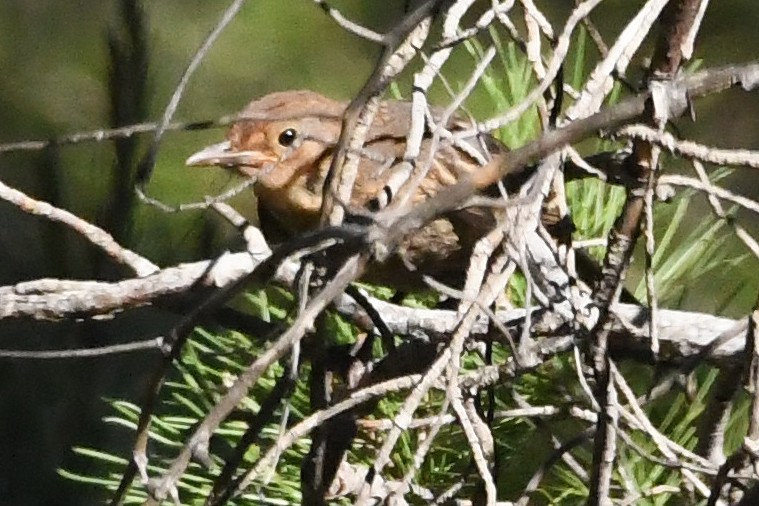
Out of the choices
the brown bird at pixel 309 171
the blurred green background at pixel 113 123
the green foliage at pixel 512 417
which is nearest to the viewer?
the green foliage at pixel 512 417

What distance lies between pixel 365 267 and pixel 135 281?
0.33 metres

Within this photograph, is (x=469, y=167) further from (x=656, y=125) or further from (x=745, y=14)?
(x=745, y=14)

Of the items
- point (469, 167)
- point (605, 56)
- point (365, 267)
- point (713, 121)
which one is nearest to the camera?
point (365, 267)

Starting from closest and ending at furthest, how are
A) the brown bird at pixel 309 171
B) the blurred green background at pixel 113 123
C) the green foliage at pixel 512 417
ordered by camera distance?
1. the green foliage at pixel 512 417
2. the brown bird at pixel 309 171
3. the blurred green background at pixel 113 123

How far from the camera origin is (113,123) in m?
1.47

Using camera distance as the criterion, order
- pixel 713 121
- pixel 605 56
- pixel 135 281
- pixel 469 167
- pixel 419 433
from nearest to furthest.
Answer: pixel 605 56 < pixel 135 281 < pixel 419 433 < pixel 469 167 < pixel 713 121

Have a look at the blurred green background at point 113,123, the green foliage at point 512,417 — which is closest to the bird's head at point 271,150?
the green foliage at point 512,417

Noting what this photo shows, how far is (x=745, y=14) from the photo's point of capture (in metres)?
2.31

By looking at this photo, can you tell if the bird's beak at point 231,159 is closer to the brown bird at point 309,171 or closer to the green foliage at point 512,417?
the brown bird at point 309,171

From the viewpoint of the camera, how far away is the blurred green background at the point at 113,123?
154 centimetres

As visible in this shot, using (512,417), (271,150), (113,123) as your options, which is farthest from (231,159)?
(512,417)

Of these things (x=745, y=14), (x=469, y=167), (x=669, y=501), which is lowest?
(x=669, y=501)

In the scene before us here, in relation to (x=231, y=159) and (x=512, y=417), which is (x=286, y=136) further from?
(x=512, y=417)

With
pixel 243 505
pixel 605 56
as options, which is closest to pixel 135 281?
pixel 243 505
